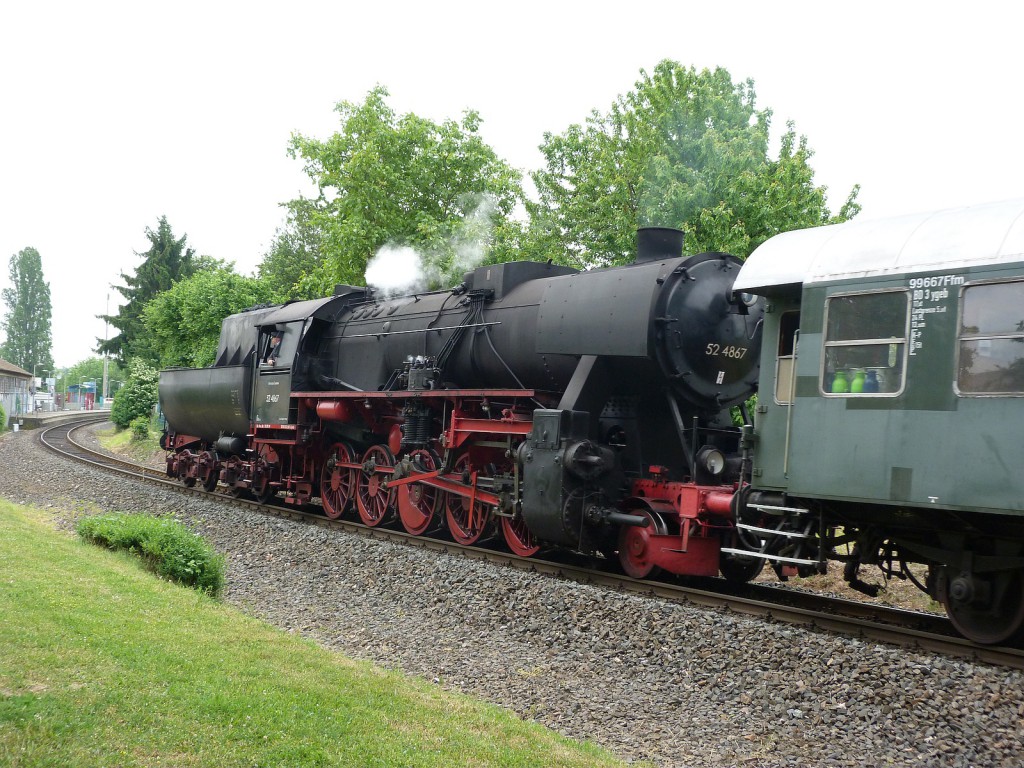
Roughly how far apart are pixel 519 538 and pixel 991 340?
20.6 feet

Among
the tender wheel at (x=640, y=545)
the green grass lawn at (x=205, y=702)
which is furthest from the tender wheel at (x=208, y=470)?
the tender wheel at (x=640, y=545)

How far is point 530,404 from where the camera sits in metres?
10.7

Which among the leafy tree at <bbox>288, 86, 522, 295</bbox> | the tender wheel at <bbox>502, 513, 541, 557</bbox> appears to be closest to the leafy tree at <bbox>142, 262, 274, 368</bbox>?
the leafy tree at <bbox>288, 86, 522, 295</bbox>

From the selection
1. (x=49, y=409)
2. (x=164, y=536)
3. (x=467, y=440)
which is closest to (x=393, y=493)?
(x=467, y=440)

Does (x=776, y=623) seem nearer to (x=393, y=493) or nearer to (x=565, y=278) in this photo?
(x=565, y=278)

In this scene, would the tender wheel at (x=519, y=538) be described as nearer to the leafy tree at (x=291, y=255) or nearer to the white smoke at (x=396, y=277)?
the white smoke at (x=396, y=277)

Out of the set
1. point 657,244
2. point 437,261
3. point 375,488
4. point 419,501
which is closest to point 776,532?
point 657,244

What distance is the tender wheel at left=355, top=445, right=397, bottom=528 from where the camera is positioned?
43.7ft

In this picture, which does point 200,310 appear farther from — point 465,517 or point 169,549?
point 169,549

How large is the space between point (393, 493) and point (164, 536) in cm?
379

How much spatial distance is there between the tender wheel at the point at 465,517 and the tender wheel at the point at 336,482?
2.71 m

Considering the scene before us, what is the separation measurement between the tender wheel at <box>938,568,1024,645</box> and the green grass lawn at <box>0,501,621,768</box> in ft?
10.4

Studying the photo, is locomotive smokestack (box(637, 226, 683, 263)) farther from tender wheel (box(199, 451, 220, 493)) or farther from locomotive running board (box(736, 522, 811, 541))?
tender wheel (box(199, 451, 220, 493))

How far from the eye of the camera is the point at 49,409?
72.1 m
